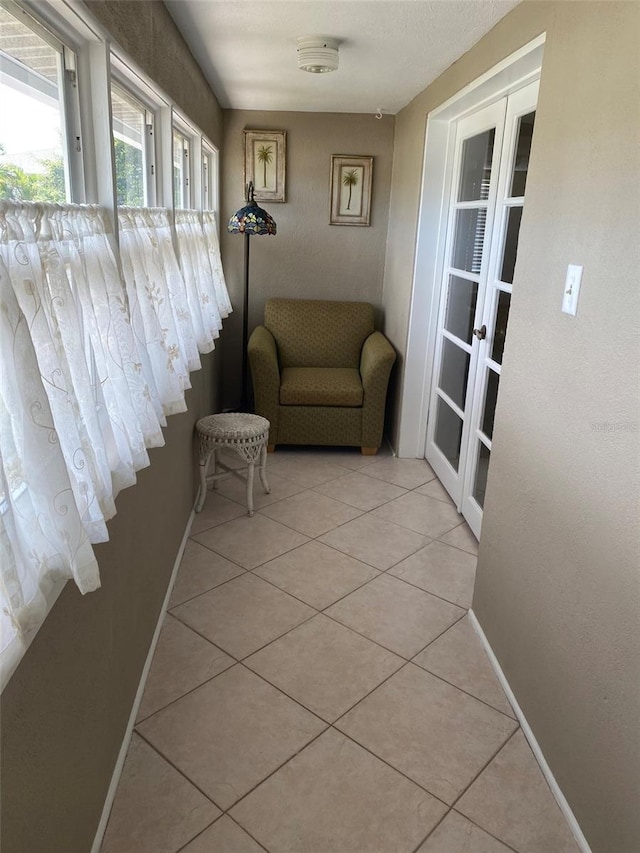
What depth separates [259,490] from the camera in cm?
360

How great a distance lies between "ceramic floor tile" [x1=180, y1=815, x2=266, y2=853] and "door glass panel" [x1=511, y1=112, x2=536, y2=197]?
2417mm

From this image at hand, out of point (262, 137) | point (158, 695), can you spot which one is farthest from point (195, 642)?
point (262, 137)

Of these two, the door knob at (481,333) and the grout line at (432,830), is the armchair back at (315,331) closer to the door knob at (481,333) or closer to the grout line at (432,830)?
the door knob at (481,333)

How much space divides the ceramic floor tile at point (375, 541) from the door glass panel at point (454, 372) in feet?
2.49

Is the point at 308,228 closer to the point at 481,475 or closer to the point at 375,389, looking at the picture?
the point at 375,389

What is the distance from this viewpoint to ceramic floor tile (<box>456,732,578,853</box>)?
62.2 inches

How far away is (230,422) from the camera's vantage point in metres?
3.33

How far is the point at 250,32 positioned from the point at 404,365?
80.6 inches

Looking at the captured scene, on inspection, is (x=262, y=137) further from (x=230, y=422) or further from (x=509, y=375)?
(x=509, y=375)

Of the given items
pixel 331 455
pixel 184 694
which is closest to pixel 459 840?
pixel 184 694

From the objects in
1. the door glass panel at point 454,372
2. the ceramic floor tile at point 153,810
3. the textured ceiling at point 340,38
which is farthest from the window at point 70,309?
the door glass panel at point 454,372

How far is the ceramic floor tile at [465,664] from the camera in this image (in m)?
2.08

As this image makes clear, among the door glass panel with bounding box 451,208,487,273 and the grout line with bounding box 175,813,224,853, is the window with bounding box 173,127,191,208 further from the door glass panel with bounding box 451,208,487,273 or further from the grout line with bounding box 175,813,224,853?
the grout line with bounding box 175,813,224,853

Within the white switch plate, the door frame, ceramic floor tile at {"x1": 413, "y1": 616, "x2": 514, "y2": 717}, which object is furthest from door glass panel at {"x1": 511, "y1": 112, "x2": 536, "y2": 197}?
ceramic floor tile at {"x1": 413, "y1": 616, "x2": 514, "y2": 717}
